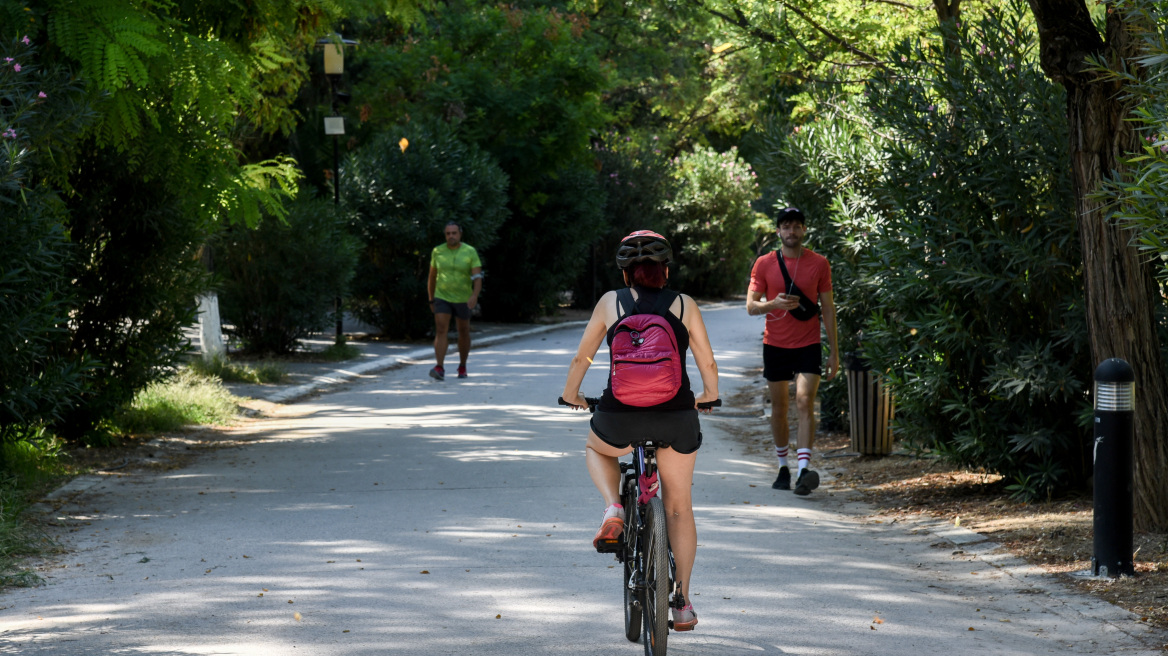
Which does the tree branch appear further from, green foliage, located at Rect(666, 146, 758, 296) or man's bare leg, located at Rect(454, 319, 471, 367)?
green foliage, located at Rect(666, 146, 758, 296)

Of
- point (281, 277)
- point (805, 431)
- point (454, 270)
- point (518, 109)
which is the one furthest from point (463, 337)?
point (518, 109)

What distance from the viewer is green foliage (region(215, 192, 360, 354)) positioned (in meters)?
19.1

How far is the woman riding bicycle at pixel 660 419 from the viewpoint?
4953mm

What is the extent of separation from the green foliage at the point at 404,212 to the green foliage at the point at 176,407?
31.4 feet

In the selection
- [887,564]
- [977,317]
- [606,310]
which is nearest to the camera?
[606,310]

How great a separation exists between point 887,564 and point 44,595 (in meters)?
4.26

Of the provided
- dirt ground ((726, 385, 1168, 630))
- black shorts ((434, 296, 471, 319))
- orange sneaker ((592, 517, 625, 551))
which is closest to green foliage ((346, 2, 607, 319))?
black shorts ((434, 296, 471, 319))

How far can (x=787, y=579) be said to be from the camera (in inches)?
248

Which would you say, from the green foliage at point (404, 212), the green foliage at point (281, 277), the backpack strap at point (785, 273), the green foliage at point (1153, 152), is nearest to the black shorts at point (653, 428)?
the green foliage at point (1153, 152)

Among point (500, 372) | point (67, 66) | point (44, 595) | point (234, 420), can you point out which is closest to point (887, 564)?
point (44, 595)

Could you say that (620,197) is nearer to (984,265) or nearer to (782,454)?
(782,454)

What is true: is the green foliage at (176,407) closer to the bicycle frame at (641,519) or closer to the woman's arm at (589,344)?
the woman's arm at (589,344)

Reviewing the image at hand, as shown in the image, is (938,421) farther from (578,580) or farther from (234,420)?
(234,420)

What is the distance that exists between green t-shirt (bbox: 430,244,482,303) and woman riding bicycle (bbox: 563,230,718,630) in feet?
37.4
